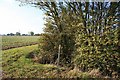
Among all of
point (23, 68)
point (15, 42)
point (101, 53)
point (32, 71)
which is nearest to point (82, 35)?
point (101, 53)

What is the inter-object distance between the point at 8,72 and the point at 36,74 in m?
1.51

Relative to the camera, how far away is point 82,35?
10.4 metres

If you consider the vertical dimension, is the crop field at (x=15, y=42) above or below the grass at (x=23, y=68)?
above

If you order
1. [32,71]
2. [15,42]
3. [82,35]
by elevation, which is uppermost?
[82,35]

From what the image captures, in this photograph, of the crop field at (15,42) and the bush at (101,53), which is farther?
the crop field at (15,42)

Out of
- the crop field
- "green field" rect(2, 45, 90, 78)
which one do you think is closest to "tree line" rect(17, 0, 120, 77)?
"green field" rect(2, 45, 90, 78)

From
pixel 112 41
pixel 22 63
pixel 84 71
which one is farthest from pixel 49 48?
pixel 112 41

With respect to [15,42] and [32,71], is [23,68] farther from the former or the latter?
[15,42]

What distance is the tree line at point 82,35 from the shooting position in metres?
9.63

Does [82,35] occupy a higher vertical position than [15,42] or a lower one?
higher

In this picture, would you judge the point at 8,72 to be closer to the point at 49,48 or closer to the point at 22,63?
the point at 22,63

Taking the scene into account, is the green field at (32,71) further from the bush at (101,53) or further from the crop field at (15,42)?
the crop field at (15,42)

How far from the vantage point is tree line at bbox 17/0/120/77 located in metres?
9.63

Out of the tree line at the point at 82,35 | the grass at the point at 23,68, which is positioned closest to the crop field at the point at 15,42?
the tree line at the point at 82,35
